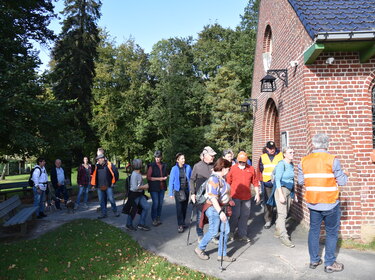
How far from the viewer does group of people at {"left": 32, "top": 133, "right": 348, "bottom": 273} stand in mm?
4371

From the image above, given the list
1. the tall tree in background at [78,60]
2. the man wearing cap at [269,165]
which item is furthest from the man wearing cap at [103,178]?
the tall tree in background at [78,60]

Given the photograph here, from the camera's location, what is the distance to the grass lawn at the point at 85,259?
15.4 ft

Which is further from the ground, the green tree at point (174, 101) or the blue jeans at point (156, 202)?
the green tree at point (174, 101)

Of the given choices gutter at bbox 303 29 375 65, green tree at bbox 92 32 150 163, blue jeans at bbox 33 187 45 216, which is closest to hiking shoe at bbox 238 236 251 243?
gutter at bbox 303 29 375 65

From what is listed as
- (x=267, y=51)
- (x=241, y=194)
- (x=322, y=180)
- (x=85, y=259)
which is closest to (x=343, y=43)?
(x=322, y=180)

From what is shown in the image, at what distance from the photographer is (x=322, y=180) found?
433 cm

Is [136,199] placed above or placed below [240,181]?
below

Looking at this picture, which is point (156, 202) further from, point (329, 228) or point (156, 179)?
point (329, 228)

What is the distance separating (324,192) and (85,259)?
4.17 metres

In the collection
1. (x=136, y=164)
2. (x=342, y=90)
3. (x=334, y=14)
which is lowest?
(x=136, y=164)

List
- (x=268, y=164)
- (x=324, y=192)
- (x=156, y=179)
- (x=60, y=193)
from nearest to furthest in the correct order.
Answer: (x=324, y=192) < (x=268, y=164) < (x=156, y=179) < (x=60, y=193)

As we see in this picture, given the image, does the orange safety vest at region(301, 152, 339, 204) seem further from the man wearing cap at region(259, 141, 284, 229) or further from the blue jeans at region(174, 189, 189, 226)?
the blue jeans at region(174, 189, 189, 226)

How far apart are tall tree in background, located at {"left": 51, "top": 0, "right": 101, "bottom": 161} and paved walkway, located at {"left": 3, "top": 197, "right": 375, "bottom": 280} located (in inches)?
553

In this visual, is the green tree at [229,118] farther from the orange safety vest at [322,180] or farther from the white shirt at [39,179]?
the orange safety vest at [322,180]
